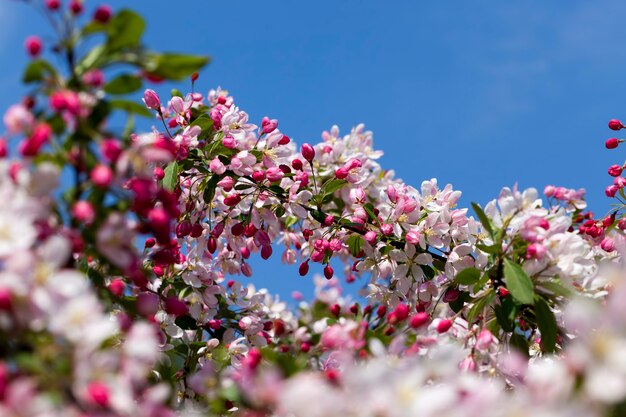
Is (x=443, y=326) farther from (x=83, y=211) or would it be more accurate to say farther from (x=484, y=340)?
(x=83, y=211)

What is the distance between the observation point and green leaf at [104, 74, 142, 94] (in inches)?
58.5

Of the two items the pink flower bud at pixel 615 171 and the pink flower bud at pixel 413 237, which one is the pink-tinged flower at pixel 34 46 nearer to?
the pink flower bud at pixel 413 237

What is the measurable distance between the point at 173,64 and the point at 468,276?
1264 millimetres

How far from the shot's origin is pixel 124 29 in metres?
1.49

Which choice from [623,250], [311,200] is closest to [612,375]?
[623,250]

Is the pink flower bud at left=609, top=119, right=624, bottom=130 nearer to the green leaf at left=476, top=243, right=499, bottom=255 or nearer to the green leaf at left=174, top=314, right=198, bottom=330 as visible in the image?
the green leaf at left=476, top=243, right=499, bottom=255

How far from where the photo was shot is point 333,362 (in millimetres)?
1951

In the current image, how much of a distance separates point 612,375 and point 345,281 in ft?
14.2

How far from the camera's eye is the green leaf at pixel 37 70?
1.43m

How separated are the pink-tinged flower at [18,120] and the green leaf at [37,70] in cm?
10

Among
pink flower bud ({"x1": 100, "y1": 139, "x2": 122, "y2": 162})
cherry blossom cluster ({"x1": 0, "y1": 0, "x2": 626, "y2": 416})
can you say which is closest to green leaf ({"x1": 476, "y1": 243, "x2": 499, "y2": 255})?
cherry blossom cluster ({"x1": 0, "y1": 0, "x2": 626, "y2": 416})

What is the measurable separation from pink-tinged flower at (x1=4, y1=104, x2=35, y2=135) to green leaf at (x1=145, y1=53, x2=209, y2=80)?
27 cm

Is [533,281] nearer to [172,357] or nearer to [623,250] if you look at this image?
[623,250]

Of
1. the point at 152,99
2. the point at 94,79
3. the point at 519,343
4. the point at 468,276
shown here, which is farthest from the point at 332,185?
the point at 94,79
